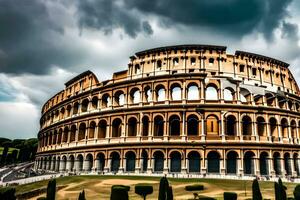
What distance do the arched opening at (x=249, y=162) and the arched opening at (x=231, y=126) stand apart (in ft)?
9.31

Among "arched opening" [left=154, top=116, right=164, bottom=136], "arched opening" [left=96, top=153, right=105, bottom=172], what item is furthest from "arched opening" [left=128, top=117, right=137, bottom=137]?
"arched opening" [left=96, top=153, right=105, bottom=172]

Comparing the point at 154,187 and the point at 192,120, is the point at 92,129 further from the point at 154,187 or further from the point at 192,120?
the point at 154,187

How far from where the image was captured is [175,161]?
107 ft

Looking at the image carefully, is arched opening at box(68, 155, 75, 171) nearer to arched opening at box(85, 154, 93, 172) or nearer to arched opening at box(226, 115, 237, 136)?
arched opening at box(85, 154, 93, 172)

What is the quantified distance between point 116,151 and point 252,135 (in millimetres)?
16456

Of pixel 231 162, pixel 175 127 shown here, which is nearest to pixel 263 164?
pixel 231 162

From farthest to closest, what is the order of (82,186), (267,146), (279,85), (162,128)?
(279,85) → (162,128) → (267,146) → (82,186)

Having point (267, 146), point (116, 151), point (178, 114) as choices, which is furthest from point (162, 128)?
point (267, 146)

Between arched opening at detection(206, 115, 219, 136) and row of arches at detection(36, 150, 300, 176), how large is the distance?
2731mm

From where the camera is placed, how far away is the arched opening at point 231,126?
33.4 metres

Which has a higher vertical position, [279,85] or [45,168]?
[279,85]

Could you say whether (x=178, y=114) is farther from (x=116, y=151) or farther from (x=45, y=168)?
(x=45, y=168)

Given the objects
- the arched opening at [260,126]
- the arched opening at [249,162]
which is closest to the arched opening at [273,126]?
the arched opening at [260,126]

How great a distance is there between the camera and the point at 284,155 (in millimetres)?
33781
